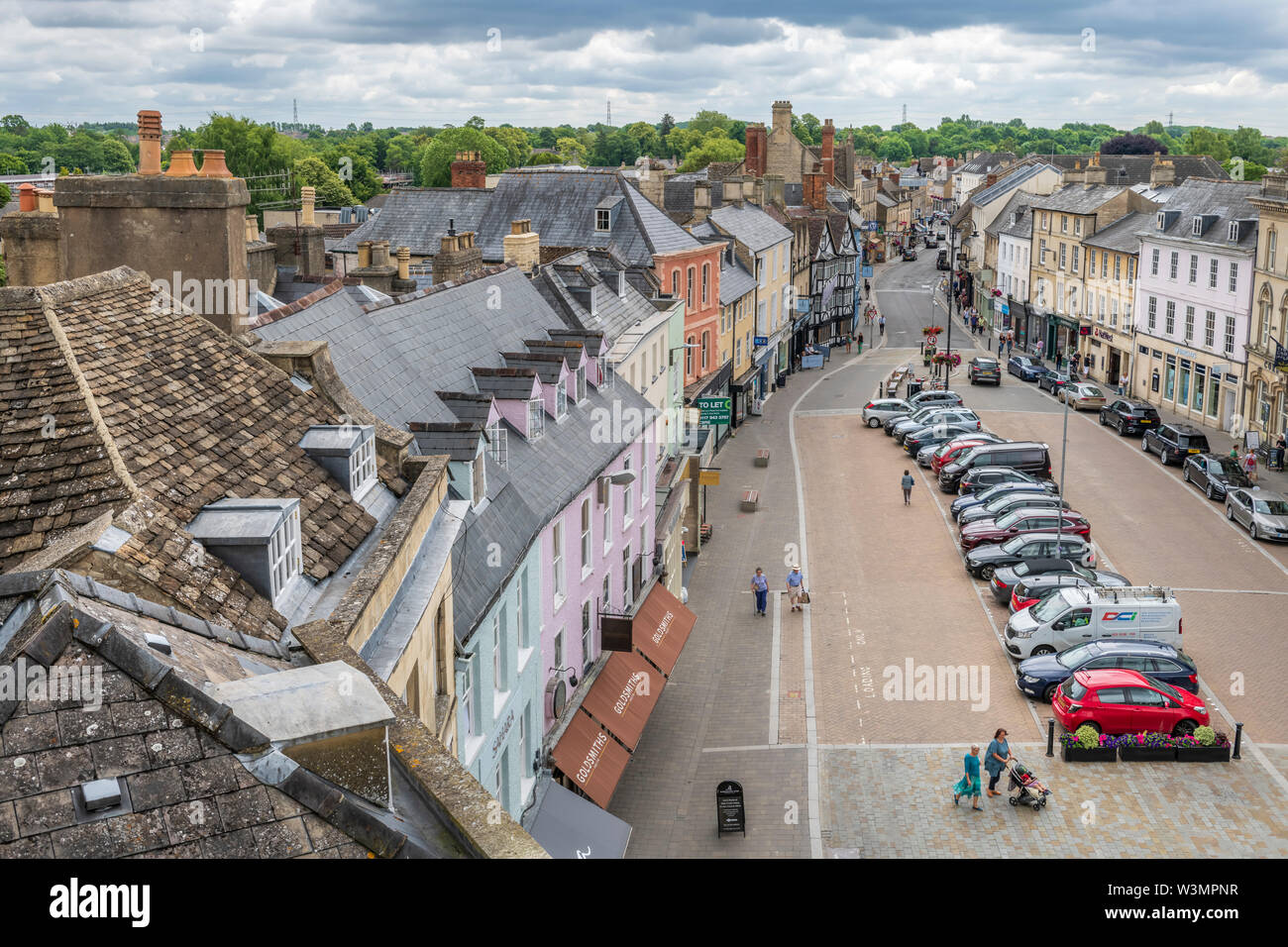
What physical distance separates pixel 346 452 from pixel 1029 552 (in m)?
29.9

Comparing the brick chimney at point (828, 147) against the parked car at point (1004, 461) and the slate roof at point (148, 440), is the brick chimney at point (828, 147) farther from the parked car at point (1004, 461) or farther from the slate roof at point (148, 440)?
the slate roof at point (148, 440)

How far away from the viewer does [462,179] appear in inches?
2409

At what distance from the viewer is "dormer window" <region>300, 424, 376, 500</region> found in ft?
43.3

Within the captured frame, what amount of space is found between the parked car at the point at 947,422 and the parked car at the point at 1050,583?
20.6 metres

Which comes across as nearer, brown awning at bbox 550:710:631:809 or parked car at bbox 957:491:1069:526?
brown awning at bbox 550:710:631:809

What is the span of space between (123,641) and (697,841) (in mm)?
19118

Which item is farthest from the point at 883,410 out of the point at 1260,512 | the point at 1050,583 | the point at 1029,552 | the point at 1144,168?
the point at 1144,168

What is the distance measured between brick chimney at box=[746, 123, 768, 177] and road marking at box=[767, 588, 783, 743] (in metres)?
66.7

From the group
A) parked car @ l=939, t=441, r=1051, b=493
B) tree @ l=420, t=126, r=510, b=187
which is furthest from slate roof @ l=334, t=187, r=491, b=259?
tree @ l=420, t=126, r=510, b=187

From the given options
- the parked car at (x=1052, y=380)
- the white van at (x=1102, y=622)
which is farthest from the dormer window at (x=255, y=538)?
the parked car at (x=1052, y=380)

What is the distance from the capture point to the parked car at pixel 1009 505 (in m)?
42.9

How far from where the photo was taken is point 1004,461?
50.3m

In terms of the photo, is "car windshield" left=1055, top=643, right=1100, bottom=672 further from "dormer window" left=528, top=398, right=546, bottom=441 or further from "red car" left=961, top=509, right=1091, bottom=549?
"dormer window" left=528, top=398, right=546, bottom=441
